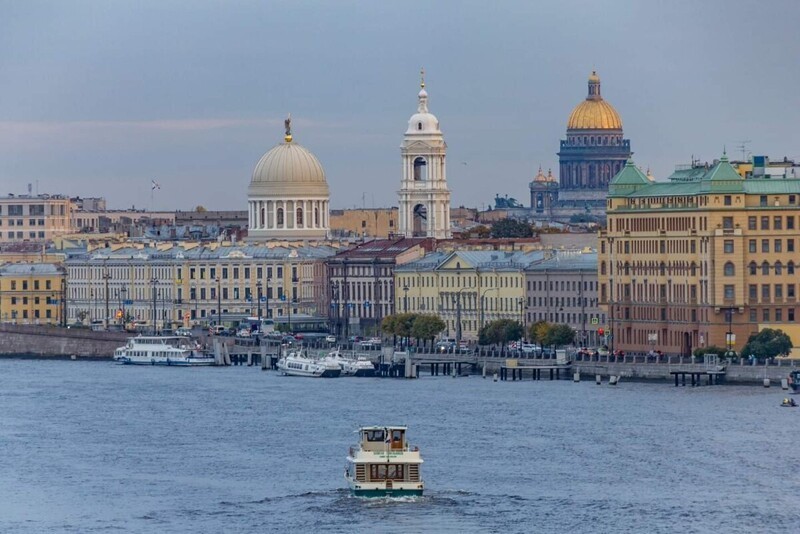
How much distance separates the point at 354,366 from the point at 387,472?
154 ft

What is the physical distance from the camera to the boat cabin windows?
69000mm

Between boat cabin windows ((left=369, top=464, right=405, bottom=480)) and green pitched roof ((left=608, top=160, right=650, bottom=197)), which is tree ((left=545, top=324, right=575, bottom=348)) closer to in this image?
green pitched roof ((left=608, top=160, right=650, bottom=197))

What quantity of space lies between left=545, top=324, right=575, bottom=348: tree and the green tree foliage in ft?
11.9

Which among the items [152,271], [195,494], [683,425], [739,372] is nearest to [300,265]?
[152,271]

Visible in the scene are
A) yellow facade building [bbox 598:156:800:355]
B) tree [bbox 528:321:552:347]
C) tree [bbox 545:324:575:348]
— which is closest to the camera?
→ yellow facade building [bbox 598:156:800:355]

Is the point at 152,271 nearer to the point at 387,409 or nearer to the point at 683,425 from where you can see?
the point at 387,409

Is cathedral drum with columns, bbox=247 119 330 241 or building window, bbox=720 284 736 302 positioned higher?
cathedral drum with columns, bbox=247 119 330 241

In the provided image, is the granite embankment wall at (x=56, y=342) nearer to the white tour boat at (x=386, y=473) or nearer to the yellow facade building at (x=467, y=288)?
the yellow facade building at (x=467, y=288)

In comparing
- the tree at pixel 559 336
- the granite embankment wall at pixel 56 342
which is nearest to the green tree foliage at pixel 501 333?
the tree at pixel 559 336

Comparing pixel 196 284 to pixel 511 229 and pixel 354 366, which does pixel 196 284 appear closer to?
pixel 511 229

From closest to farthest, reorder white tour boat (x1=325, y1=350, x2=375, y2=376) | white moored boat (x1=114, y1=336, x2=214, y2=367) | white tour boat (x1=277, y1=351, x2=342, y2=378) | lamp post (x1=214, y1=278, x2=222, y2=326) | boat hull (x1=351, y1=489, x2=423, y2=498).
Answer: boat hull (x1=351, y1=489, x2=423, y2=498)
white tour boat (x1=277, y1=351, x2=342, y2=378)
white tour boat (x1=325, y1=350, x2=375, y2=376)
white moored boat (x1=114, y1=336, x2=214, y2=367)
lamp post (x1=214, y1=278, x2=222, y2=326)

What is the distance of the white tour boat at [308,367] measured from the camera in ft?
377

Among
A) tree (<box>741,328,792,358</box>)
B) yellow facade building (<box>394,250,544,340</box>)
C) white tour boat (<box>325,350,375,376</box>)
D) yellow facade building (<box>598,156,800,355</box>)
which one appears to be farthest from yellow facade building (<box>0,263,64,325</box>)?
tree (<box>741,328,792,358</box>)

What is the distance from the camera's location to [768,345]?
103500 mm
